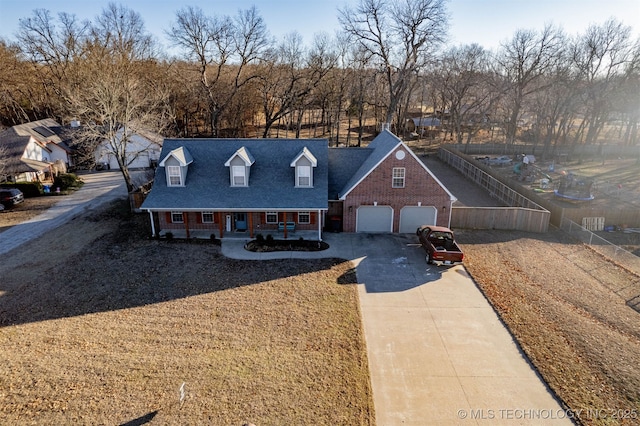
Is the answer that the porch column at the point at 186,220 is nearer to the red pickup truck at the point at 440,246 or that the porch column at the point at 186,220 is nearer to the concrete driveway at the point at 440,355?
the concrete driveway at the point at 440,355

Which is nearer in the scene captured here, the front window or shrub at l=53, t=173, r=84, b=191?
the front window

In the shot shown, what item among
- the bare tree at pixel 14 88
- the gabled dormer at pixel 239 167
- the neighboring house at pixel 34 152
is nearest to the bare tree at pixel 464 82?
the gabled dormer at pixel 239 167

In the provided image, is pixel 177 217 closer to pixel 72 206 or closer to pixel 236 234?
pixel 236 234

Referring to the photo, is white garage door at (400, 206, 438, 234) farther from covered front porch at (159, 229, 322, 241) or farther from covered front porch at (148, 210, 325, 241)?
covered front porch at (159, 229, 322, 241)

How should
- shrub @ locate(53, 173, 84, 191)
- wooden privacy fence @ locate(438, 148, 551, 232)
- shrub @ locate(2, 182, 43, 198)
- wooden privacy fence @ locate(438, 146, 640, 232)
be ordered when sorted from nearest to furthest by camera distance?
wooden privacy fence @ locate(438, 148, 551, 232), wooden privacy fence @ locate(438, 146, 640, 232), shrub @ locate(2, 182, 43, 198), shrub @ locate(53, 173, 84, 191)

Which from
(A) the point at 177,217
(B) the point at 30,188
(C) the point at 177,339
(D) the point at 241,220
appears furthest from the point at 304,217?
(B) the point at 30,188

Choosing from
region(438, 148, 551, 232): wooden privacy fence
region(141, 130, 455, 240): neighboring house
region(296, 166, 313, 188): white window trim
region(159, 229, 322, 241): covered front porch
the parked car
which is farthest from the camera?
the parked car

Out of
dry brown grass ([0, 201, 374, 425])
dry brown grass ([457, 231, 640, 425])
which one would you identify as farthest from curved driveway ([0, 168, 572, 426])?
dry brown grass ([0, 201, 374, 425])
